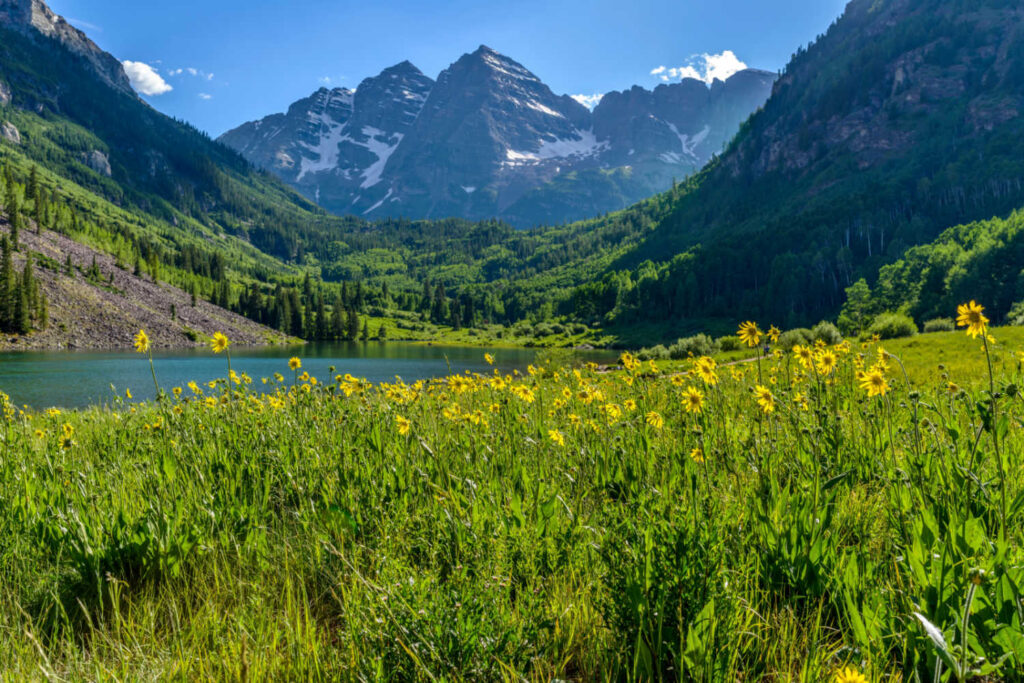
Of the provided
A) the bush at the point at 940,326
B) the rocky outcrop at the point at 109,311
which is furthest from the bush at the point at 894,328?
the rocky outcrop at the point at 109,311

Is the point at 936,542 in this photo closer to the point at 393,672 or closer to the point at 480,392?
the point at 393,672

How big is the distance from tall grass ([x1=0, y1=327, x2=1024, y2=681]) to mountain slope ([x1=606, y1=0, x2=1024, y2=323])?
122732 millimetres

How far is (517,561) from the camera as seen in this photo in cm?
253

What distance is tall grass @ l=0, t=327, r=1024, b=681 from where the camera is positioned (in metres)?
1.84

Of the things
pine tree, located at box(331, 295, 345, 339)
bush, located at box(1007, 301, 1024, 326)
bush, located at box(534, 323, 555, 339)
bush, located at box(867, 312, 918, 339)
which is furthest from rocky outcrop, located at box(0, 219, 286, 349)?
bush, located at box(1007, 301, 1024, 326)

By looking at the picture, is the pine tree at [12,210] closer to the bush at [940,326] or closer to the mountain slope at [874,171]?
the mountain slope at [874,171]

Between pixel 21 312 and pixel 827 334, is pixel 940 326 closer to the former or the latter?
pixel 827 334

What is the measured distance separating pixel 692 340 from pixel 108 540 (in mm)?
43049

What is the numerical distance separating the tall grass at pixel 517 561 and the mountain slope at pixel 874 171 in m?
123

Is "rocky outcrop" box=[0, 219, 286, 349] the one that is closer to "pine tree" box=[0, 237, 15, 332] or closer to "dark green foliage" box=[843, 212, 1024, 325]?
"pine tree" box=[0, 237, 15, 332]

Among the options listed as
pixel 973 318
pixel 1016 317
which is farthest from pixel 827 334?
pixel 973 318

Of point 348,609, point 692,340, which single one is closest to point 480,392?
point 348,609

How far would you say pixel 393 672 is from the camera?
68.7 inches

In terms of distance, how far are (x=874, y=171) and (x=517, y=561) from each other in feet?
663
